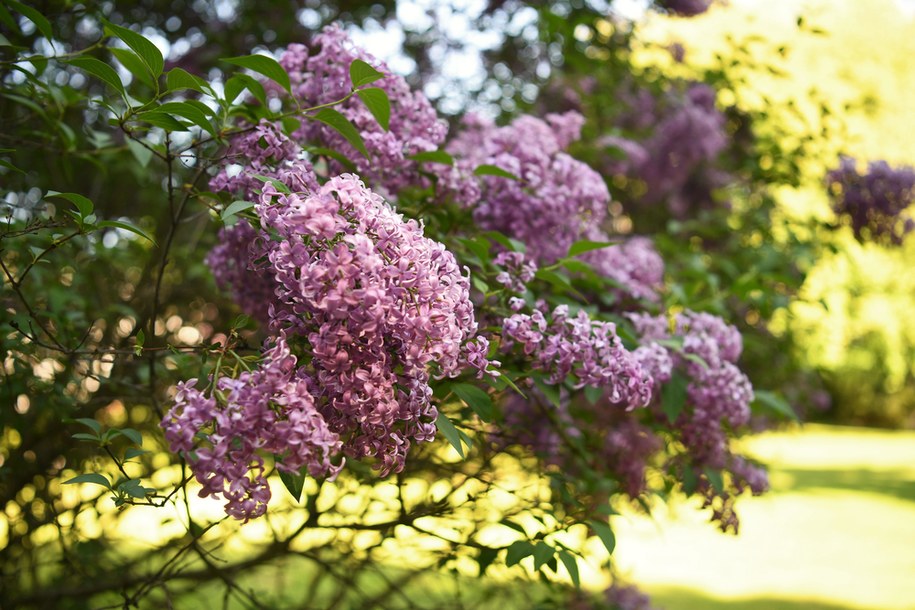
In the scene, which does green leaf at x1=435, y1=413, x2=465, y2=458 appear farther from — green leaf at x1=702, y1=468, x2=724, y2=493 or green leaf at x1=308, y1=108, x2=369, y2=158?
green leaf at x1=702, y1=468, x2=724, y2=493

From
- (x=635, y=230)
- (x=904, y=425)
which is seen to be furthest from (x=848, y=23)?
(x=635, y=230)

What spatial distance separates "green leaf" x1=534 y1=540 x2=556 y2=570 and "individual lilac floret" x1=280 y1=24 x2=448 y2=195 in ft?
3.11

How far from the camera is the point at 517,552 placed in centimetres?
193

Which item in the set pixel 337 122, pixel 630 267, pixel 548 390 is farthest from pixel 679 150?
pixel 337 122

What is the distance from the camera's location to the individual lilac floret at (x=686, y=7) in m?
4.70

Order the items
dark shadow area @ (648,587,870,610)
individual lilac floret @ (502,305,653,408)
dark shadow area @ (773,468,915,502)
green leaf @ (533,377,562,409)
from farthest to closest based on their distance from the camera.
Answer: dark shadow area @ (773,468,915,502) → dark shadow area @ (648,587,870,610) → green leaf @ (533,377,562,409) → individual lilac floret @ (502,305,653,408)

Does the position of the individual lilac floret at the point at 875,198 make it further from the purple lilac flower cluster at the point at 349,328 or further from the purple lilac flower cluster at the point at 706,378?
the purple lilac flower cluster at the point at 349,328

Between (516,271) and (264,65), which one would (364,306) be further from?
(516,271)

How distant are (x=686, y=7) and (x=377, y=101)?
3.59m

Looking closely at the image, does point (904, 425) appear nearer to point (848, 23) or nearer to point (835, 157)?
point (848, 23)

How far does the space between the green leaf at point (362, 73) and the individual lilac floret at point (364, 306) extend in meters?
0.26

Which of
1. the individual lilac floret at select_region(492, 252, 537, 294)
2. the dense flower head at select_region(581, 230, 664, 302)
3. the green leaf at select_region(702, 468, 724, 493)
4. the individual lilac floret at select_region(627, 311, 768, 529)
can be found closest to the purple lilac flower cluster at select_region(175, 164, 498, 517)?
the individual lilac floret at select_region(492, 252, 537, 294)

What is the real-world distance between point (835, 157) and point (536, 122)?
7.98 feet

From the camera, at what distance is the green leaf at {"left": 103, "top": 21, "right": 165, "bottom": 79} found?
151 cm
